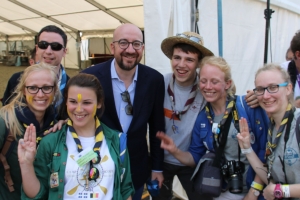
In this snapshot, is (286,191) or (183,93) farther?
(183,93)

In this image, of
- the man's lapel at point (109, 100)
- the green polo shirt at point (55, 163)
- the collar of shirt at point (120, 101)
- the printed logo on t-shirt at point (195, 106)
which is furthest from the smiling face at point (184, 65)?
the green polo shirt at point (55, 163)

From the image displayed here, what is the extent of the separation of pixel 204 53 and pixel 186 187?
124 cm

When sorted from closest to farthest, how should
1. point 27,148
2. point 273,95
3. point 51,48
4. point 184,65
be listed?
point 27,148
point 273,95
point 184,65
point 51,48

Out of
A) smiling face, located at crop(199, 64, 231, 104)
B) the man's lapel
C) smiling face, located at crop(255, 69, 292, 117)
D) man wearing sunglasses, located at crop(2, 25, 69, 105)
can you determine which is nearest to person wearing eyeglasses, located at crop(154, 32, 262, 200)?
smiling face, located at crop(199, 64, 231, 104)

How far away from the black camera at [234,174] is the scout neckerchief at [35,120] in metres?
1.29

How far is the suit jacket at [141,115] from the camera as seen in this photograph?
2.21m

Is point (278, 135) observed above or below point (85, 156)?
above

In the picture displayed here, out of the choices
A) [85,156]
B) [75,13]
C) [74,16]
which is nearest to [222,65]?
[85,156]

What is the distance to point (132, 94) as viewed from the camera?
7.56 ft

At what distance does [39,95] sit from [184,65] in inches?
45.2

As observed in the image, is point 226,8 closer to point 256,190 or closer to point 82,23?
point 256,190

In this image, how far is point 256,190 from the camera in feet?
6.16

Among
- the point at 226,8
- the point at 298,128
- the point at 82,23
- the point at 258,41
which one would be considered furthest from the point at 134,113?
the point at 82,23

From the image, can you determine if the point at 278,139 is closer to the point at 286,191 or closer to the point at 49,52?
the point at 286,191
